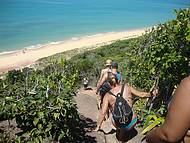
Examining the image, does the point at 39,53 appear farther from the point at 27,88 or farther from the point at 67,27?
the point at 27,88

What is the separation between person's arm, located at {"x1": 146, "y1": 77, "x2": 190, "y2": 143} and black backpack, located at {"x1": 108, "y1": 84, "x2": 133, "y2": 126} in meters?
3.89

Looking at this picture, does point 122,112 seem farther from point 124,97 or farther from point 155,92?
point 155,92

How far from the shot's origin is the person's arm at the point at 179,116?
1.76 meters

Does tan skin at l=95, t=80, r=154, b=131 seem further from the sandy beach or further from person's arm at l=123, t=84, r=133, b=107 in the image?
the sandy beach

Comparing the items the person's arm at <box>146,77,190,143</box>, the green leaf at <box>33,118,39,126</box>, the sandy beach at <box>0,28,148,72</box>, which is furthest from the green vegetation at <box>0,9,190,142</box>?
the sandy beach at <box>0,28,148,72</box>

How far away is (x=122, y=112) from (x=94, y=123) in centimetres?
227

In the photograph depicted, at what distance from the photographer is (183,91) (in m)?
1.77

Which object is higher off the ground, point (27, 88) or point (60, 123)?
point (27, 88)

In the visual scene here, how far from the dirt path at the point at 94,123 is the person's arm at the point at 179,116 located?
4760 millimetres

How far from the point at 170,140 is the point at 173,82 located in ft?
16.1

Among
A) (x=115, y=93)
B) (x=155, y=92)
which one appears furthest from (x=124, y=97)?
(x=155, y=92)

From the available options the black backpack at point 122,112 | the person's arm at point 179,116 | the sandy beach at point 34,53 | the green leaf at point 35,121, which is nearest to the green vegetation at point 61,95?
the green leaf at point 35,121

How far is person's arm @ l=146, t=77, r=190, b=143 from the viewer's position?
1.76 meters

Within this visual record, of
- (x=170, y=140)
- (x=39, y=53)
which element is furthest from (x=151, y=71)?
(x=39, y=53)
